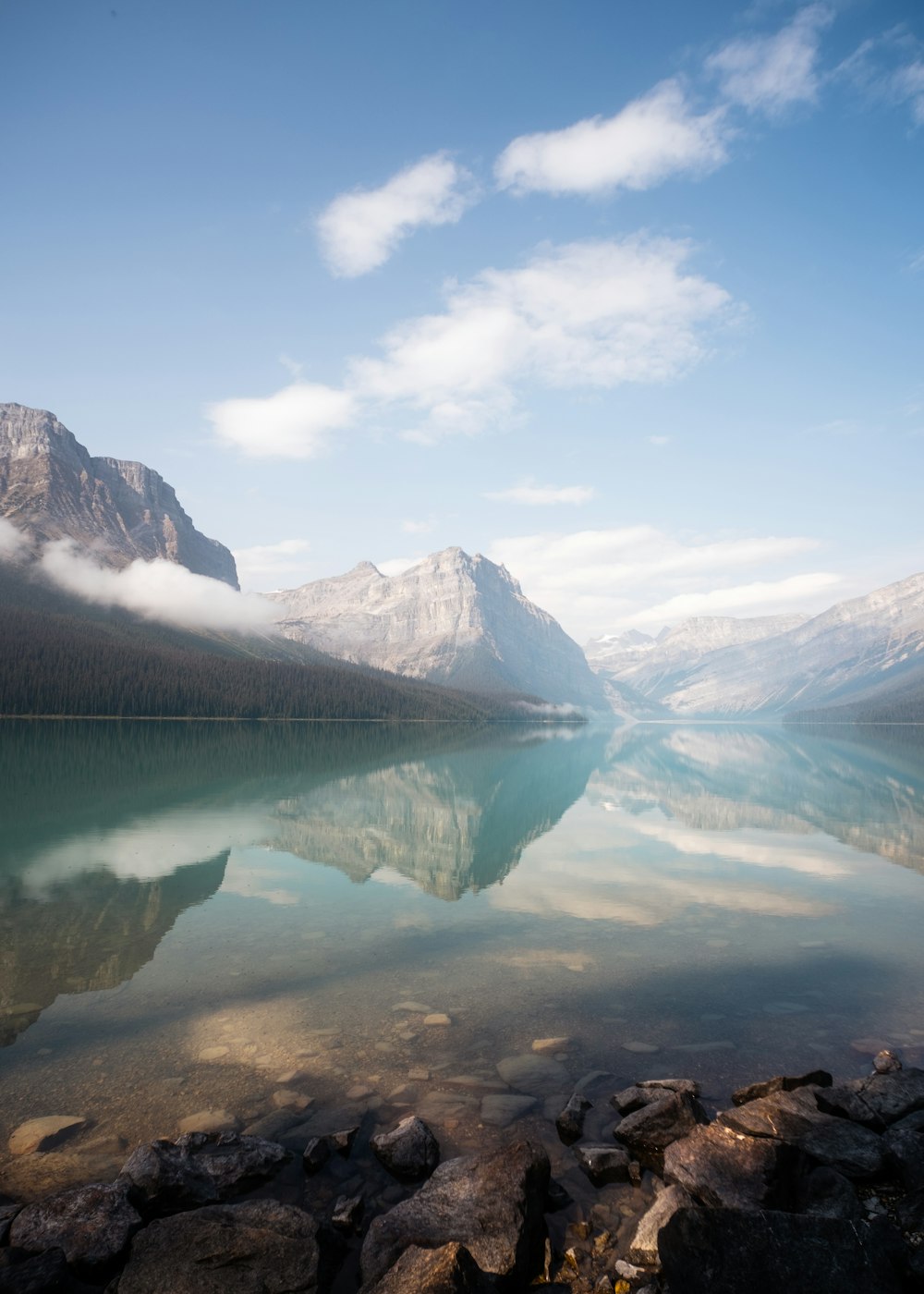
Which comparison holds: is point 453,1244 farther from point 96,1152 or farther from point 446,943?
point 446,943

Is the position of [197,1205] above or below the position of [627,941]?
above

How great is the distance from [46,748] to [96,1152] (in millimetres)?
109627

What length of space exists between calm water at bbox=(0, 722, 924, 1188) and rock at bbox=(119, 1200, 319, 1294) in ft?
10.3

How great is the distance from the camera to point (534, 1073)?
1379 cm

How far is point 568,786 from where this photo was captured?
7881cm

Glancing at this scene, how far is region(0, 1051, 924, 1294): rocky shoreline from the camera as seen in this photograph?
301 inches

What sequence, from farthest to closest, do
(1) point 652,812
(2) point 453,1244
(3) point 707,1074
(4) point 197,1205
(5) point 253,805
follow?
(1) point 652,812
(5) point 253,805
(3) point 707,1074
(4) point 197,1205
(2) point 453,1244

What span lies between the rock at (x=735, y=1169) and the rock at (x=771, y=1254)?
167cm

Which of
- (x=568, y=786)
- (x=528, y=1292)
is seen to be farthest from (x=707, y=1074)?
(x=568, y=786)

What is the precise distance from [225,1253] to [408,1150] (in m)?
3.30

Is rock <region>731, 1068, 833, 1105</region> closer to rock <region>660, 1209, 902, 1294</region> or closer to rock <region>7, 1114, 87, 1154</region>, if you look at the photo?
rock <region>660, 1209, 902, 1294</region>

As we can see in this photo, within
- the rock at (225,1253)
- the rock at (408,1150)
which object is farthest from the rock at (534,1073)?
the rock at (225,1253)

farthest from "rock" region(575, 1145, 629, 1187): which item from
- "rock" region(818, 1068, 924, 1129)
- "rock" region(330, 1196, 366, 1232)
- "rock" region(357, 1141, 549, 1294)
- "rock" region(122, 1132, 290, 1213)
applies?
"rock" region(122, 1132, 290, 1213)

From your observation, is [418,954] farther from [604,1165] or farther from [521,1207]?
[521,1207]
